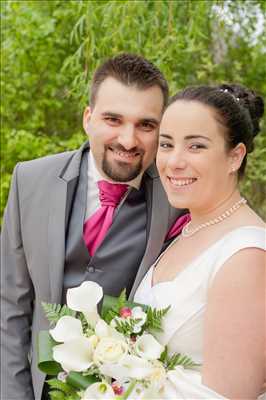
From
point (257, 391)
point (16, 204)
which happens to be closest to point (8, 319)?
point (16, 204)

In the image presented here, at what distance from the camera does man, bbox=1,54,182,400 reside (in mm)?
2533

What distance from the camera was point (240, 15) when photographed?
15.0 feet

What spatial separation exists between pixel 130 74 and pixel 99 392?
3.85ft

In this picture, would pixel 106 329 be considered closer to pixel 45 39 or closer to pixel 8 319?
pixel 8 319

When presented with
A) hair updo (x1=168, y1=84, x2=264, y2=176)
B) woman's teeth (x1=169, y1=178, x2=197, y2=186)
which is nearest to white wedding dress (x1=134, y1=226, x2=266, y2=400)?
woman's teeth (x1=169, y1=178, x2=197, y2=186)

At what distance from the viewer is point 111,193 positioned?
266 cm

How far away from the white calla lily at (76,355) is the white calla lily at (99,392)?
0.18 ft

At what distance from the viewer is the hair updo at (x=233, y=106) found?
85.6 inches

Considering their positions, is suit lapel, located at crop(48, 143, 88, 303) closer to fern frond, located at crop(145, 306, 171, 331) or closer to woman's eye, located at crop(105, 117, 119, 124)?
woman's eye, located at crop(105, 117, 119, 124)

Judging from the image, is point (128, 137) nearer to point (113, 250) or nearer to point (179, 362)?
point (113, 250)

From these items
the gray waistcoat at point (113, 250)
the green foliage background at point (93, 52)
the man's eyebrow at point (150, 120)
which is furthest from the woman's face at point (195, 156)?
the green foliage background at point (93, 52)

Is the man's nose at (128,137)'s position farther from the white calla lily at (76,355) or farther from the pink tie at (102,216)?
the white calla lily at (76,355)

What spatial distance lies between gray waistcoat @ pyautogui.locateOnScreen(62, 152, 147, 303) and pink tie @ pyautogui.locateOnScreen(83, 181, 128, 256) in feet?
0.10

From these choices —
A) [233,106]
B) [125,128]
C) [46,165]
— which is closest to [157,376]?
[233,106]
